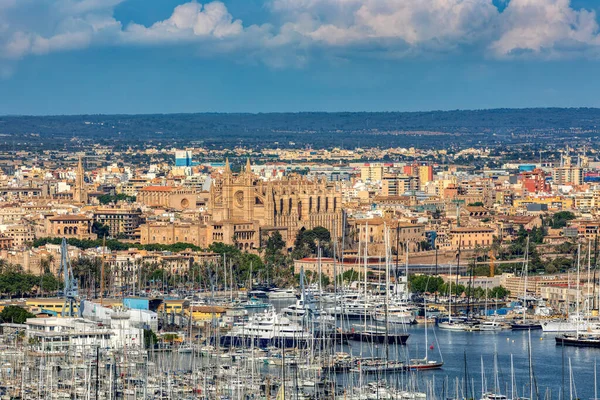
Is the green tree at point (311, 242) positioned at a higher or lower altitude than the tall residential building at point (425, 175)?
higher

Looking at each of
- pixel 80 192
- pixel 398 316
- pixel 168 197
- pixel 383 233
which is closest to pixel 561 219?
pixel 383 233

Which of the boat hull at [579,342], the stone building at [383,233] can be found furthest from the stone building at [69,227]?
the boat hull at [579,342]

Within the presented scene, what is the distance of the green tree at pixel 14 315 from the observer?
1604 inches

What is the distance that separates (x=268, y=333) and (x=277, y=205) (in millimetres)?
31743

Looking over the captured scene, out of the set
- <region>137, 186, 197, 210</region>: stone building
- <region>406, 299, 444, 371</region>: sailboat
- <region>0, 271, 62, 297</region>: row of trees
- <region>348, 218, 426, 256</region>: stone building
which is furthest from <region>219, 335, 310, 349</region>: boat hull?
<region>137, 186, 197, 210</region>: stone building

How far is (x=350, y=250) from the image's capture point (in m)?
64.1

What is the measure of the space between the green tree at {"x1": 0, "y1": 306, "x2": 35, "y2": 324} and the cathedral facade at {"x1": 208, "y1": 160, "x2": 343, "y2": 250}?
81.6 ft

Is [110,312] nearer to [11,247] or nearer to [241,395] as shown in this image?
[241,395]

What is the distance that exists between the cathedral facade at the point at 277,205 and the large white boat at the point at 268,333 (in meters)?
26.9

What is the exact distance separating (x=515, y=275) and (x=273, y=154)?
111m

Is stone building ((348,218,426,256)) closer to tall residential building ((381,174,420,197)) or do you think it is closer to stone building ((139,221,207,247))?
stone building ((139,221,207,247))

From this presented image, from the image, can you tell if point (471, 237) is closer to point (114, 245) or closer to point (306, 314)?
point (114, 245)

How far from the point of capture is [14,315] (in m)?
41.1

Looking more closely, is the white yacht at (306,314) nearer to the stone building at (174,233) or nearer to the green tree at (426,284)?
the green tree at (426,284)
